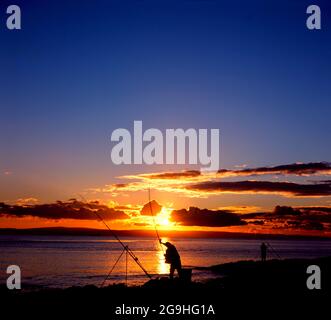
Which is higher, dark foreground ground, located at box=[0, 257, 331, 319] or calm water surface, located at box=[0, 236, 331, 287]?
dark foreground ground, located at box=[0, 257, 331, 319]

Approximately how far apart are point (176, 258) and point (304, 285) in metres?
8.01

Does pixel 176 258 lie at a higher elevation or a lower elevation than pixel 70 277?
higher

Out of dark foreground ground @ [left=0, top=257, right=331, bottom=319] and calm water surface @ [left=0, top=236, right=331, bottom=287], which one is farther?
calm water surface @ [left=0, top=236, right=331, bottom=287]

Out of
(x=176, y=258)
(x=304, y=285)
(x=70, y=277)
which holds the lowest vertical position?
(x=70, y=277)

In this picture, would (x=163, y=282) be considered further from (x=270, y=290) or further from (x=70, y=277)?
(x=70, y=277)
